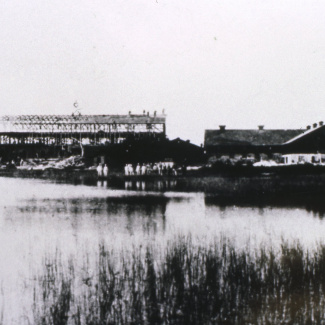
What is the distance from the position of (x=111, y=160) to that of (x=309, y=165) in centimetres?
806

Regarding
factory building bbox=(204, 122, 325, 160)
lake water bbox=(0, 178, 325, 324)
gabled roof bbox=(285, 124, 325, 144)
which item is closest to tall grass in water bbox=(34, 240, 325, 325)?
lake water bbox=(0, 178, 325, 324)

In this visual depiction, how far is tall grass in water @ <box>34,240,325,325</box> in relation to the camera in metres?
5.13

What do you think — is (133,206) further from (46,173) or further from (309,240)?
(46,173)

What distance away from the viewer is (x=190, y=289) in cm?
575

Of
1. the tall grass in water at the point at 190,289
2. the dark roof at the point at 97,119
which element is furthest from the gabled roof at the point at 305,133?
the tall grass in water at the point at 190,289

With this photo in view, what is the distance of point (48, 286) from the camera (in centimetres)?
580

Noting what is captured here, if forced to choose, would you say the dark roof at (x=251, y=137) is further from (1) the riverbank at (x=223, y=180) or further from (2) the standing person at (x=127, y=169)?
(2) the standing person at (x=127, y=169)

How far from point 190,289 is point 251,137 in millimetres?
17808

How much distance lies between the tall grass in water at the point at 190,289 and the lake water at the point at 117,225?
1.27ft

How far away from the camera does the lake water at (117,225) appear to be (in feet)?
22.1

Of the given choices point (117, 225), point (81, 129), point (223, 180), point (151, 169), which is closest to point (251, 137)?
point (223, 180)

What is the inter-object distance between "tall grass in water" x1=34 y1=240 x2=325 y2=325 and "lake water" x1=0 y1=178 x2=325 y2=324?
388 millimetres

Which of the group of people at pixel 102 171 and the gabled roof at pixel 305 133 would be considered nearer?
the gabled roof at pixel 305 133

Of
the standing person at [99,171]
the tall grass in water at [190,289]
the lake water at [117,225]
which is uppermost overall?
the standing person at [99,171]
